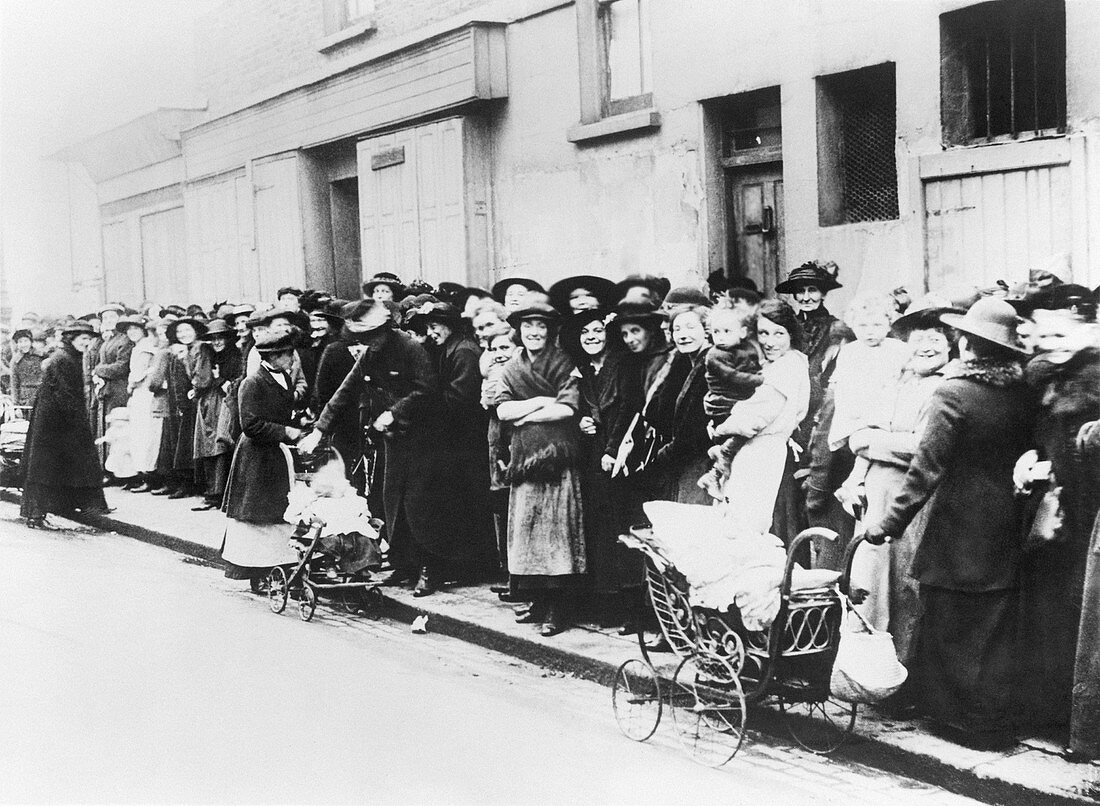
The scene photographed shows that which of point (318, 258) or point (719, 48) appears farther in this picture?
point (318, 258)

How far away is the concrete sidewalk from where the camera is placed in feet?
15.4

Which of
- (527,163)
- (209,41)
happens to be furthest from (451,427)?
(209,41)

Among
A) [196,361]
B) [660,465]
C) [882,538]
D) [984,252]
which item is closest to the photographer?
[882,538]

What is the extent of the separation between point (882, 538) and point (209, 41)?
26.8ft

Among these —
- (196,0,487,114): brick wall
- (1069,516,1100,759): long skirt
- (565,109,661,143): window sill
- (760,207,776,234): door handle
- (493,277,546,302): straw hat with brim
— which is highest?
(196,0,487,114): brick wall

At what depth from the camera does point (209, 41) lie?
1073 cm

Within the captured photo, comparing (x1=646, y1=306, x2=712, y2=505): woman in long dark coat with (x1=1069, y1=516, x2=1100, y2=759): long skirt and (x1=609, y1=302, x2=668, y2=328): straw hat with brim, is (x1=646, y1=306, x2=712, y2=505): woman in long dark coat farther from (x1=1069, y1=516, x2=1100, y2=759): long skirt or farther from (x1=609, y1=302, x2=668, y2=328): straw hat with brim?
(x1=1069, y1=516, x2=1100, y2=759): long skirt

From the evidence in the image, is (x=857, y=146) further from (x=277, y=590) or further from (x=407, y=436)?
(x=277, y=590)

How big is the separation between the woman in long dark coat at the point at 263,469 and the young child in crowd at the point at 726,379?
340 cm

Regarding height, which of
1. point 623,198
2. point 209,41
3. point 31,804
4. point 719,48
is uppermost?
point 209,41

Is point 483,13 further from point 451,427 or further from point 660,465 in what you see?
point 660,465

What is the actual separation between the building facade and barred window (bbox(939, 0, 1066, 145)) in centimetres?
1

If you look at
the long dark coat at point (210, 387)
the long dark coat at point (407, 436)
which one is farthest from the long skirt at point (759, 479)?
the long dark coat at point (210, 387)

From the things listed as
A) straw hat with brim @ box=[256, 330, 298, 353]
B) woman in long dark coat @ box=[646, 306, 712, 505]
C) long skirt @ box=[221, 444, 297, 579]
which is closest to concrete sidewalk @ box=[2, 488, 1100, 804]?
long skirt @ box=[221, 444, 297, 579]
